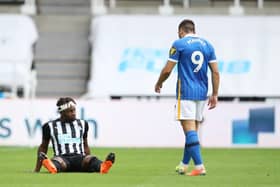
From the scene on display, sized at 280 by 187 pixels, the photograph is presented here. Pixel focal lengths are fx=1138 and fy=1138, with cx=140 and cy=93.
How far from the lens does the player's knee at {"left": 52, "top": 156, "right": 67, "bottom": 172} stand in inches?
622

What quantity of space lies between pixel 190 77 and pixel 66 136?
6.44 ft

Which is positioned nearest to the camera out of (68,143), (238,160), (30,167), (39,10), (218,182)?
(218,182)

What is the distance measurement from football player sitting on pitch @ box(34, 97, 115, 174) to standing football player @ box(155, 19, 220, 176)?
1263 millimetres

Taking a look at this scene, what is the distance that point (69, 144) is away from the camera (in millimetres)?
16047

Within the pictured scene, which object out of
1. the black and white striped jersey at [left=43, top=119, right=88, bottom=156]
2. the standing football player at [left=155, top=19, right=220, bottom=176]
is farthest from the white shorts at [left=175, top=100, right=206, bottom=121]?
the black and white striped jersey at [left=43, top=119, right=88, bottom=156]

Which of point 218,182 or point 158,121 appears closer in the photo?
point 218,182

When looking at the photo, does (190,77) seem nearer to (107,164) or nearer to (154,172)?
(107,164)

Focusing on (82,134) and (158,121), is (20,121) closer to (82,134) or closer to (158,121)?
(158,121)

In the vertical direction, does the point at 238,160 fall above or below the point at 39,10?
below

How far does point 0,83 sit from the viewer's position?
32.7m

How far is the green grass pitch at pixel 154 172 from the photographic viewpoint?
46.6 ft

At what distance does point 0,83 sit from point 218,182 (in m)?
19.1

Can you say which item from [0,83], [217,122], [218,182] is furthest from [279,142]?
[218,182]

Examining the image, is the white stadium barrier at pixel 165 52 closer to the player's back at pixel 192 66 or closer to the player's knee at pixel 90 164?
the player's knee at pixel 90 164
